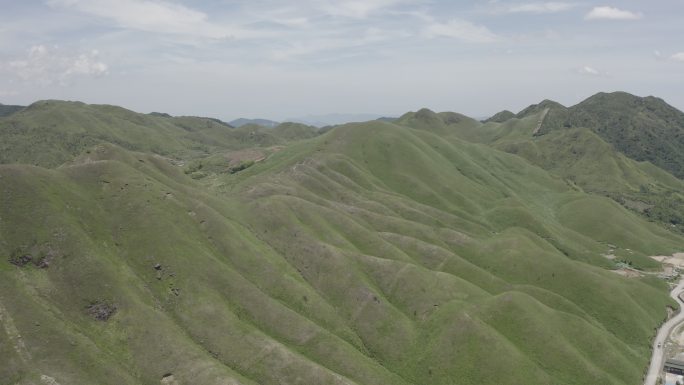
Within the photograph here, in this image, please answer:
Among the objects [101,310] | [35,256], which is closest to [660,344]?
[101,310]

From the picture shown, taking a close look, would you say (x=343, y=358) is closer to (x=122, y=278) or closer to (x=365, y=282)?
(x=365, y=282)

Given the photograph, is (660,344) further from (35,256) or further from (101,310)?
(35,256)

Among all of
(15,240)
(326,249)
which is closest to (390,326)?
(326,249)

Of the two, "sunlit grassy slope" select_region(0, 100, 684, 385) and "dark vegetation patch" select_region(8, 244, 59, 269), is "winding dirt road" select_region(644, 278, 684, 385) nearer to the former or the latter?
"sunlit grassy slope" select_region(0, 100, 684, 385)

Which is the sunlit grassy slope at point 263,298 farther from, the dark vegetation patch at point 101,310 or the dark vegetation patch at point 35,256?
the dark vegetation patch at point 101,310

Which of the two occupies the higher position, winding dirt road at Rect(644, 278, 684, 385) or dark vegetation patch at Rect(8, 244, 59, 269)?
dark vegetation patch at Rect(8, 244, 59, 269)

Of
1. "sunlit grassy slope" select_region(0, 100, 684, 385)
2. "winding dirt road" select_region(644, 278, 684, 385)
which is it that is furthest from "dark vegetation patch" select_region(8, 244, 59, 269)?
"winding dirt road" select_region(644, 278, 684, 385)

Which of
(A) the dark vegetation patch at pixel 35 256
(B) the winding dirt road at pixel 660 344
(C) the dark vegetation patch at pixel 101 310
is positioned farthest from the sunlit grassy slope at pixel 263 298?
(B) the winding dirt road at pixel 660 344
